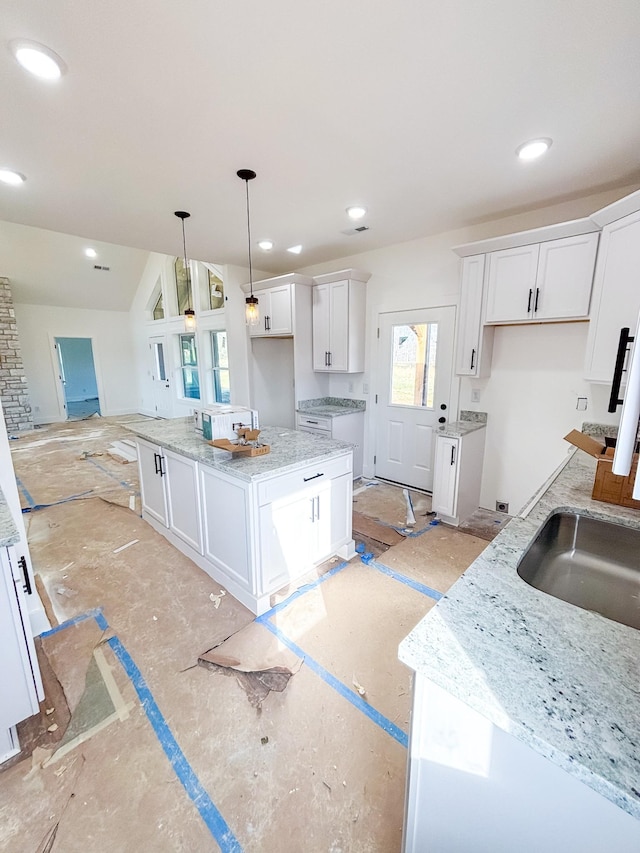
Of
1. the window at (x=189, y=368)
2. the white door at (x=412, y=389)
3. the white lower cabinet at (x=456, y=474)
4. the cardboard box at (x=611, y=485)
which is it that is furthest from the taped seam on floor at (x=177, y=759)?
the window at (x=189, y=368)

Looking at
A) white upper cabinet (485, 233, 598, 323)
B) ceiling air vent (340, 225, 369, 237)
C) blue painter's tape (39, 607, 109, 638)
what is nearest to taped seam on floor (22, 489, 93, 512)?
blue painter's tape (39, 607, 109, 638)

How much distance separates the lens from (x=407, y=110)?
1771 mm

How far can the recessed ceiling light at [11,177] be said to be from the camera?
232 centimetres

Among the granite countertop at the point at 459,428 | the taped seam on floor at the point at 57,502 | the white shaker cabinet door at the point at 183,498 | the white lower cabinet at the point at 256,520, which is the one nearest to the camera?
the white lower cabinet at the point at 256,520

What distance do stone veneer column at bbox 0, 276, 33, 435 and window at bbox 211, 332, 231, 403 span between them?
14.1 ft

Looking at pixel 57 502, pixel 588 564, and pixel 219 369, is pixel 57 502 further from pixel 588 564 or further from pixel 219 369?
pixel 588 564

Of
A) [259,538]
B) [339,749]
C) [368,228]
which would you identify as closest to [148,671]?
[259,538]

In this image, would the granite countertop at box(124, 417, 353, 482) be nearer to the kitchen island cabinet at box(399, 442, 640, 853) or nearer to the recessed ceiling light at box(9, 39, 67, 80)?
the kitchen island cabinet at box(399, 442, 640, 853)

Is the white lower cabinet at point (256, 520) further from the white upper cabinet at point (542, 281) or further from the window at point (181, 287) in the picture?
the window at point (181, 287)

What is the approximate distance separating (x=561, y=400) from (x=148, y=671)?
348 cm

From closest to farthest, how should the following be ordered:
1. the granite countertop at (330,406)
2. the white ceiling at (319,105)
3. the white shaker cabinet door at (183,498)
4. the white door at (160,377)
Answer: the white ceiling at (319,105) < the white shaker cabinet door at (183,498) < the granite countertop at (330,406) < the white door at (160,377)

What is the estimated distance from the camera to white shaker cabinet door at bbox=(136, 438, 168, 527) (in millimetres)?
2863

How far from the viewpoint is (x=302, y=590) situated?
94.6 inches

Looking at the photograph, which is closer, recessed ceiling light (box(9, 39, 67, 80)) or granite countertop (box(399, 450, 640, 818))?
granite countertop (box(399, 450, 640, 818))
